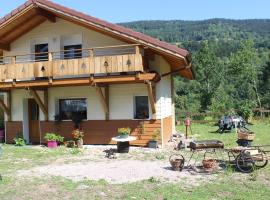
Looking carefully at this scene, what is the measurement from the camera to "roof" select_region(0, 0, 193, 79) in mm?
15211

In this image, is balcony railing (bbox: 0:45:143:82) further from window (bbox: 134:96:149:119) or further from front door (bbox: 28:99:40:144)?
window (bbox: 134:96:149:119)

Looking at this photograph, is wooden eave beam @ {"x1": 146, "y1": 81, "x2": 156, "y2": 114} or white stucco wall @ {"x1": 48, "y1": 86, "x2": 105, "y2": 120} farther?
white stucco wall @ {"x1": 48, "y1": 86, "x2": 105, "y2": 120}

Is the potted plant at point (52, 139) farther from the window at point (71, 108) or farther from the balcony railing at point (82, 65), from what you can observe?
the balcony railing at point (82, 65)

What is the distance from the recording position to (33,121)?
19422 mm

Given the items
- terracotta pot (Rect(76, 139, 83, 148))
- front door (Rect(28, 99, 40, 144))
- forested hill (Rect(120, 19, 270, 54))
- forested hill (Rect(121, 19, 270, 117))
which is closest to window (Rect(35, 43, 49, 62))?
front door (Rect(28, 99, 40, 144))

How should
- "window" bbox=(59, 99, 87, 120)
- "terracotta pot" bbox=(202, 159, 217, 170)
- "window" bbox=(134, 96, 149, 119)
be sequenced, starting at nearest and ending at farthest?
"terracotta pot" bbox=(202, 159, 217, 170), "window" bbox=(134, 96, 149, 119), "window" bbox=(59, 99, 87, 120)

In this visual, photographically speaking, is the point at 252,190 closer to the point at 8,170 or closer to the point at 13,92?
the point at 8,170

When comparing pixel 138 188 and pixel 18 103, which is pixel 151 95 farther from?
pixel 18 103

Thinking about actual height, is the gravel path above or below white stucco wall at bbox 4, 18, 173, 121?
below

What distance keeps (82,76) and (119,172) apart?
725cm

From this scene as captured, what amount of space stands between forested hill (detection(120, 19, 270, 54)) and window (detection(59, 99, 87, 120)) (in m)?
98.3

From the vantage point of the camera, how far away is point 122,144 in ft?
49.9

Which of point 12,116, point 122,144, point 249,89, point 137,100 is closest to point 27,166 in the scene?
point 122,144

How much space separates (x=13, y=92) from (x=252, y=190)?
1399cm
